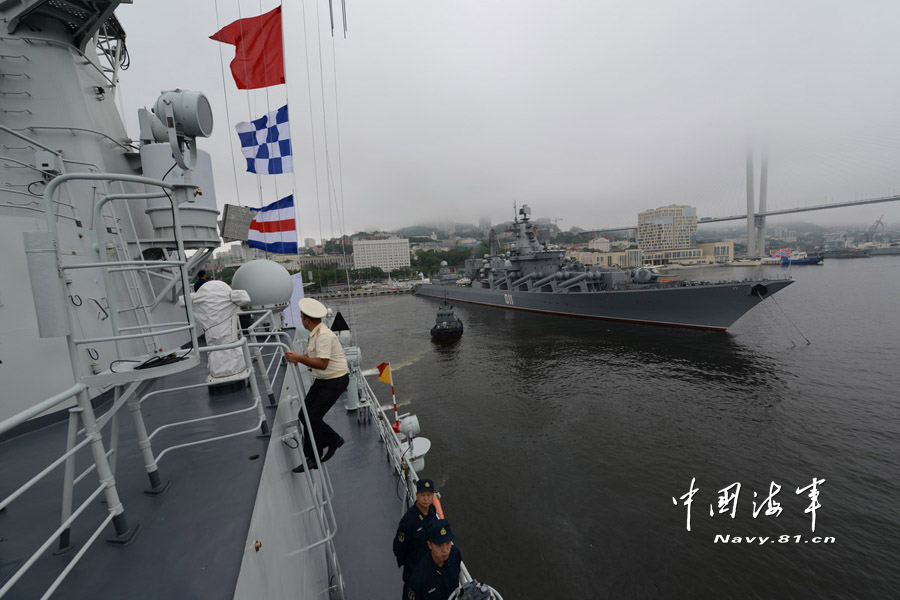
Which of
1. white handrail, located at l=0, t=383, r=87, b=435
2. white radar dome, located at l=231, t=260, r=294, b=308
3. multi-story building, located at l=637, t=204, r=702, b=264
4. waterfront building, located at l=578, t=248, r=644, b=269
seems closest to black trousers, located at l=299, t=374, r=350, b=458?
white handrail, located at l=0, t=383, r=87, b=435

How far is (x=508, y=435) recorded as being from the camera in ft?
40.0

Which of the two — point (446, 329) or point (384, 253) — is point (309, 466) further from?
point (384, 253)

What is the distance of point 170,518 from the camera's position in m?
2.37

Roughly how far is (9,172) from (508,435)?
12.8m

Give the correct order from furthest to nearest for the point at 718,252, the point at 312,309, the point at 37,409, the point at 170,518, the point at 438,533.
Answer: the point at 718,252 < the point at 312,309 < the point at 438,533 < the point at 170,518 < the point at 37,409

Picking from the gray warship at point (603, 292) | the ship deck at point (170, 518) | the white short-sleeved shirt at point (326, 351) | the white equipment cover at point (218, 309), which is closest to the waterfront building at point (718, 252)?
the gray warship at point (603, 292)

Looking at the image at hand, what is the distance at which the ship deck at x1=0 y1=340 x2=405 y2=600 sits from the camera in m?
1.92

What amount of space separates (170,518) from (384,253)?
11080 centimetres

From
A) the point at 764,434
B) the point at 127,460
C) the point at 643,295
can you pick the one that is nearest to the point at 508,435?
the point at 764,434

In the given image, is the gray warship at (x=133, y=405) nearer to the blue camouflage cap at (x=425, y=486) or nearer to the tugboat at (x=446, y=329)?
the blue camouflage cap at (x=425, y=486)

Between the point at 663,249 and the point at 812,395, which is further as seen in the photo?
the point at 663,249

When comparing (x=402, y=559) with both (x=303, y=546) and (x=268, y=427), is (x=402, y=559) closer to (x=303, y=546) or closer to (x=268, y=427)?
(x=303, y=546)

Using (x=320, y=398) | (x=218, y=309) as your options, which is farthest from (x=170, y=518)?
(x=218, y=309)

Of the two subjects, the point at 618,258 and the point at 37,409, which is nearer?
the point at 37,409
